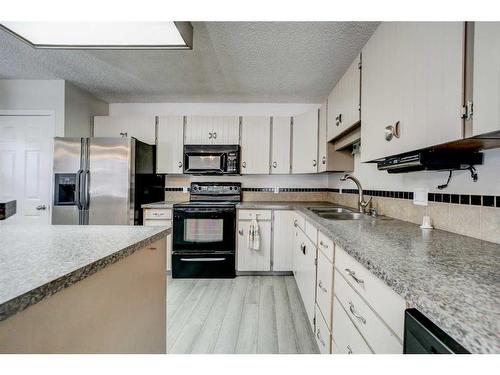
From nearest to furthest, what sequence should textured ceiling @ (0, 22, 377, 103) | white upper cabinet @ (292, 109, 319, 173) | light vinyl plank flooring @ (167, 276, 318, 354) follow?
light vinyl plank flooring @ (167, 276, 318, 354)
textured ceiling @ (0, 22, 377, 103)
white upper cabinet @ (292, 109, 319, 173)

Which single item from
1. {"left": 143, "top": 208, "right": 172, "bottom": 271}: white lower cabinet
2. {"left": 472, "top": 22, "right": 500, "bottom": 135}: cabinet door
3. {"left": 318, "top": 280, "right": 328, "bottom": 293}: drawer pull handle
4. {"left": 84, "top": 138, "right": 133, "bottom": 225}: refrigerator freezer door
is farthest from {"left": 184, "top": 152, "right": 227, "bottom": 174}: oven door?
{"left": 472, "top": 22, "right": 500, "bottom": 135}: cabinet door

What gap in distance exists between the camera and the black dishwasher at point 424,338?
47 cm

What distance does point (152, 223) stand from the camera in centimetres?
293

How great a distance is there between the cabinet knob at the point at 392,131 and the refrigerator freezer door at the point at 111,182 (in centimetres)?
247

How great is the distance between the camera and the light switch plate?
1521mm

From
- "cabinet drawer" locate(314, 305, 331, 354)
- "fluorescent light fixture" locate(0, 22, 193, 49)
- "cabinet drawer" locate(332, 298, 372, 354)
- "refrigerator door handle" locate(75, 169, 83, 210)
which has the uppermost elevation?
"fluorescent light fixture" locate(0, 22, 193, 49)

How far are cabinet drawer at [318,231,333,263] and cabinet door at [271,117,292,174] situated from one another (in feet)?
5.55

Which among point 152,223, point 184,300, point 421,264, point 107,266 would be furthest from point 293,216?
point 107,266

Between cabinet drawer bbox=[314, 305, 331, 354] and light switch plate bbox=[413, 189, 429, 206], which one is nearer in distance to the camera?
cabinet drawer bbox=[314, 305, 331, 354]

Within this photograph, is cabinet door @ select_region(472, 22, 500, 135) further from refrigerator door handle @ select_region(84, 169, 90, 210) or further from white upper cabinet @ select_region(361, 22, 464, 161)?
refrigerator door handle @ select_region(84, 169, 90, 210)

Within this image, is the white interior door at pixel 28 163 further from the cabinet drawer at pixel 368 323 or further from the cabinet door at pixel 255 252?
the cabinet drawer at pixel 368 323

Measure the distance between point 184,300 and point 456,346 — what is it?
2318 mm

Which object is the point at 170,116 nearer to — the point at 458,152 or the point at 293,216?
the point at 293,216
